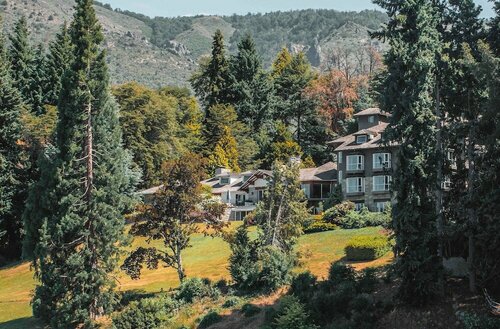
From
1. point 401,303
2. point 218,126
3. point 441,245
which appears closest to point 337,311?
point 401,303

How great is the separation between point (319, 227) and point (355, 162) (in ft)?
42.2

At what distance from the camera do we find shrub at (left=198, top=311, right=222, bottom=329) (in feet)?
110

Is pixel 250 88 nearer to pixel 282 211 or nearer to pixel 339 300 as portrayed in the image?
pixel 282 211

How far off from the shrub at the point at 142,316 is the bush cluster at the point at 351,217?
937 inches

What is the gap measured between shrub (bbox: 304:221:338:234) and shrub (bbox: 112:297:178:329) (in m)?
22.9

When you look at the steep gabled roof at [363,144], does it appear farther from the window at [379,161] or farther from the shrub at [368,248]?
the shrub at [368,248]

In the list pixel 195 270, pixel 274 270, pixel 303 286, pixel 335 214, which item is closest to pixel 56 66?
Result: pixel 335 214

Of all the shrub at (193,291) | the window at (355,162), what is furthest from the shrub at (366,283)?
the window at (355,162)

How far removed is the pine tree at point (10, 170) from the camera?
6491 cm

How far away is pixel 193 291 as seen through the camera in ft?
125

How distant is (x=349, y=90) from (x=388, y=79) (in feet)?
201

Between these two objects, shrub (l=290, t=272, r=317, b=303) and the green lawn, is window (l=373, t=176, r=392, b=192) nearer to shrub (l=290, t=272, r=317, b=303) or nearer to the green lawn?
the green lawn

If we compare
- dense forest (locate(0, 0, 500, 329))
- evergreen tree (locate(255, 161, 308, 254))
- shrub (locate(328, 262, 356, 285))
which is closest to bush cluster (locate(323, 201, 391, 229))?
dense forest (locate(0, 0, 500, 329))

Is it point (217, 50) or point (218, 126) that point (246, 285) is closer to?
point (218, 126)
